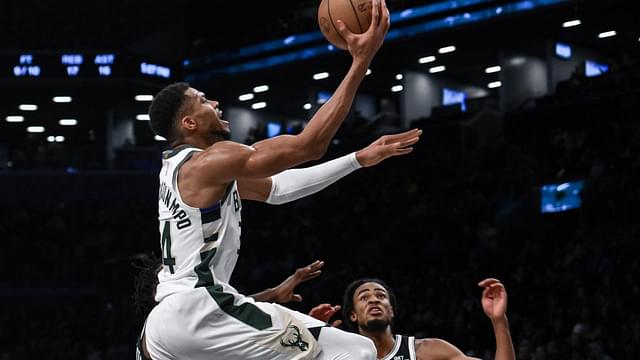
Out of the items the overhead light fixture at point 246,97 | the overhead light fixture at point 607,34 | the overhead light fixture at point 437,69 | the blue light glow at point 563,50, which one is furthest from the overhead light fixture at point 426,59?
the overhead light fixture at point 246,97

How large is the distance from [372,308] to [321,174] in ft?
5.35

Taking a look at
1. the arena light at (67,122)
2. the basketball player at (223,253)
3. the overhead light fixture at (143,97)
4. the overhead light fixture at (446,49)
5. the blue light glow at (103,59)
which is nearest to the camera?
the basketball player at (223,253)

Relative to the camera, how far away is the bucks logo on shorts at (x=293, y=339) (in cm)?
381

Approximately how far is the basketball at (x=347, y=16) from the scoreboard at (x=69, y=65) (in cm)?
1891

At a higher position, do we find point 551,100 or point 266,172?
point 266,172

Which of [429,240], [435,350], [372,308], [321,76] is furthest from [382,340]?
[321,76]

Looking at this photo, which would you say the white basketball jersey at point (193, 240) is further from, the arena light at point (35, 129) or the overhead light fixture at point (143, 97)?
the arena light at point (35, 129)

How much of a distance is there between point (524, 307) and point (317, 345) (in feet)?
31.3

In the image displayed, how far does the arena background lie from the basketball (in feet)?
25.4

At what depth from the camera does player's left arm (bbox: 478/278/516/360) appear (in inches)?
188

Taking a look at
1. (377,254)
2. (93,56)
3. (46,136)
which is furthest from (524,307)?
(46,136)

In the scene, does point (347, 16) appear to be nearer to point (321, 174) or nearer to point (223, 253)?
point (321, 174)

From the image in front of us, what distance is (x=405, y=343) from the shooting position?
605cm

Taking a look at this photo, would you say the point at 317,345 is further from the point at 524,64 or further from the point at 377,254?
the point at 524,64
